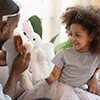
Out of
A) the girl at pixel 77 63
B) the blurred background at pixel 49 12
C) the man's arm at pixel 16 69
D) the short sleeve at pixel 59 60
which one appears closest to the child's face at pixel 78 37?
the girl at pixel 77 63

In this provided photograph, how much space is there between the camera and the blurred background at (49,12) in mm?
1483

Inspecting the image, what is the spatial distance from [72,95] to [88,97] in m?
0.10

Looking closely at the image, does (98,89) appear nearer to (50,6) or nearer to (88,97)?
(88,97)

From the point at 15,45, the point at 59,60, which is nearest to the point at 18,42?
the point at 15,45

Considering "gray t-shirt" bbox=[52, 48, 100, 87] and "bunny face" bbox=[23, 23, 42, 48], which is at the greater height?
"bunny face" bbox=[23, 23, 42, 48]

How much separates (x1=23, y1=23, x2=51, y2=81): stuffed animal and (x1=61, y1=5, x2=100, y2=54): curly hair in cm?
31

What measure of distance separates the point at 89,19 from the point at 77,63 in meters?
0.29

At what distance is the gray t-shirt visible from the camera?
96 centimetres

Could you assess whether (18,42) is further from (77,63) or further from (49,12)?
(49,12)

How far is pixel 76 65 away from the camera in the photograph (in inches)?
37.6

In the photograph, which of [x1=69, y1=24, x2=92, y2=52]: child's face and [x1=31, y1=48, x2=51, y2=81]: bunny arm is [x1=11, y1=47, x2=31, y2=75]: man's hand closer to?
[x1=31, y1=48, x2=51, y2=81]: bunny arm

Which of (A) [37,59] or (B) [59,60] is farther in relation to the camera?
(B) [59,60]

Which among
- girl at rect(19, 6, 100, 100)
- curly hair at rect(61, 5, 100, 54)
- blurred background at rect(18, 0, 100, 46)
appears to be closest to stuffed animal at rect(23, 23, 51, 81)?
girl at rect(19, 6, 100, 100)

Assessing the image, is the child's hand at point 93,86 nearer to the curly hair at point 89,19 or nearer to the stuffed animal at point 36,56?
the curly hair at point 89,19
